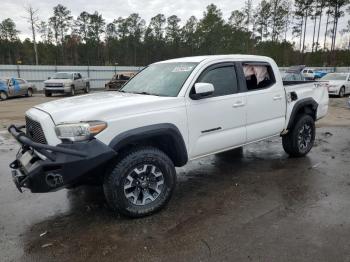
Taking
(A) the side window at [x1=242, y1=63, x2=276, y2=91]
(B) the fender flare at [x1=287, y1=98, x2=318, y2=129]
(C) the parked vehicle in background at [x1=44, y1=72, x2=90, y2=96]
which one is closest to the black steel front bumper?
(A) the side window at [x1=242, y1=63, x2=276, y2=91]

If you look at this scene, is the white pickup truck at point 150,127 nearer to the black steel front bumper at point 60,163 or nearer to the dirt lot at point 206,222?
the black steel front bumper at point 60,163

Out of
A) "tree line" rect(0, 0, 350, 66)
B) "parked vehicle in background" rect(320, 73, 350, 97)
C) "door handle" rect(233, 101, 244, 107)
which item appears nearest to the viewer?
"door handle" rect(233, 101, 244, 107)

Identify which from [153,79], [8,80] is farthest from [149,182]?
[8,80]

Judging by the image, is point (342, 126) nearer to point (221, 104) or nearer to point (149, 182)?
point (221, 104)

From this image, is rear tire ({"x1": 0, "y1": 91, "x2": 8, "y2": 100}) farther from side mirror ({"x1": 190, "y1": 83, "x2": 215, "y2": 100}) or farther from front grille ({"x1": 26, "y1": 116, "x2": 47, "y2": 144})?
side mirror ({"x1": 190, "y1": 83, "x2": 215, "y2": 100})

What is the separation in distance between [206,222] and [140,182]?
34.9 inches

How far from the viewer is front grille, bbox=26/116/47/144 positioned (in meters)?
3.58

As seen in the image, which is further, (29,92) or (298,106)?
(29,92)

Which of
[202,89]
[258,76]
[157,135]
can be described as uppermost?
[258,76]

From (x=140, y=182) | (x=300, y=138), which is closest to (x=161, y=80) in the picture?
(x=140, y=182)

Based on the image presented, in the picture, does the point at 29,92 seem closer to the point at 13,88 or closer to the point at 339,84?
the point at 13,88

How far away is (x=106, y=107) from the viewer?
144 inches

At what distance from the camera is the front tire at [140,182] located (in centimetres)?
364

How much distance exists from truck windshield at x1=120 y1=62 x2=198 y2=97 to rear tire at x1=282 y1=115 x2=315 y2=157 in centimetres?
264
